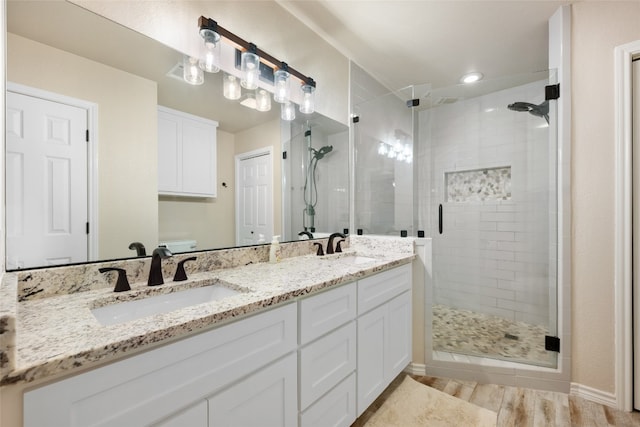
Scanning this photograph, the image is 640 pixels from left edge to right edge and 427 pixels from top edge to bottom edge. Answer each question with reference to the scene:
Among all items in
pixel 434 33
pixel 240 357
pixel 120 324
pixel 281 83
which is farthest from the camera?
pixel 434 33

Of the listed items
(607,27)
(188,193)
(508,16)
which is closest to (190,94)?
(188,193)

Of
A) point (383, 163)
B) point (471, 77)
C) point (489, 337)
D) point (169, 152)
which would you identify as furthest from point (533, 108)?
point (169, 152)

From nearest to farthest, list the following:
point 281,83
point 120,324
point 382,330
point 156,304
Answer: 1. point 120,324
2. point 156,304
3. point 382,330
4. point 281,83

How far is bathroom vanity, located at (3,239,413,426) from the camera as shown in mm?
626

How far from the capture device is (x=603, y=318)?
1686 mm

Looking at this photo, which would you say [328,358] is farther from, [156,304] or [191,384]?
[156,304]

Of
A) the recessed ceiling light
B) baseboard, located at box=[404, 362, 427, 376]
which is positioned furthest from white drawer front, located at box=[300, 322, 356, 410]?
the recessed ceiling light

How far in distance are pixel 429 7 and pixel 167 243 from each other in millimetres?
2174

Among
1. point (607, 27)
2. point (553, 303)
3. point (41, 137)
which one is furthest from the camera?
point (553, 303)

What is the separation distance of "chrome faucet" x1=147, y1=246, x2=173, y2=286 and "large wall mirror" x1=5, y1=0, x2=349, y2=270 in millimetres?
114

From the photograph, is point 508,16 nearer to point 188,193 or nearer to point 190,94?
point 190,94

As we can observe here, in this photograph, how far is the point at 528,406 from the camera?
1678 millimetres

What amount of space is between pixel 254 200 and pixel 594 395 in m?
2.38

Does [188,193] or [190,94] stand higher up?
[190,94]
